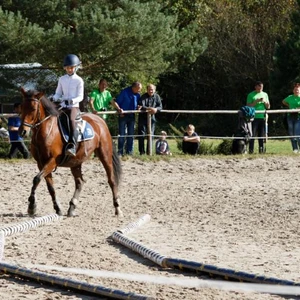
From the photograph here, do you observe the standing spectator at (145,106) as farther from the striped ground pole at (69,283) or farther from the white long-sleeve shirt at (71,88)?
A: the striped ground pole at (69,283)

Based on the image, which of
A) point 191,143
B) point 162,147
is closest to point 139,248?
point 162,147

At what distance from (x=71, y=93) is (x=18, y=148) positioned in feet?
25.6

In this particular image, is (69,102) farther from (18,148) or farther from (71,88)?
(18,148)

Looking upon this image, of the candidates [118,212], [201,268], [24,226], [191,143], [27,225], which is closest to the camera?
[201,268]

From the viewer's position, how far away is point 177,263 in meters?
9.20

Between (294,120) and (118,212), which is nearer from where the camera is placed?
(118,212)

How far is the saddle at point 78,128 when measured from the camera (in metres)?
14.4

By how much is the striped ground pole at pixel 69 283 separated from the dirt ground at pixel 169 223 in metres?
0.07

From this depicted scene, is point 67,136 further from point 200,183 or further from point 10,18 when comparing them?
point 10,18

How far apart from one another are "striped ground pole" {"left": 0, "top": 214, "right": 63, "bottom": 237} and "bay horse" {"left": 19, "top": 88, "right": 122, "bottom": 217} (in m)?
0.42

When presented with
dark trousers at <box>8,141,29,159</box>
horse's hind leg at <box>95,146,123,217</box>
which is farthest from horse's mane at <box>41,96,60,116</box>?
dark trousers at <box>8,141,29,159</box>

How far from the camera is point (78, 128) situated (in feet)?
47.6

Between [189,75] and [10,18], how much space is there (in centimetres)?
2262

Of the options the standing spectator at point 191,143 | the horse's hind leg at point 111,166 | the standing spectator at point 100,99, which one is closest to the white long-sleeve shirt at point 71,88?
the horse's hind leg at point 111,166
